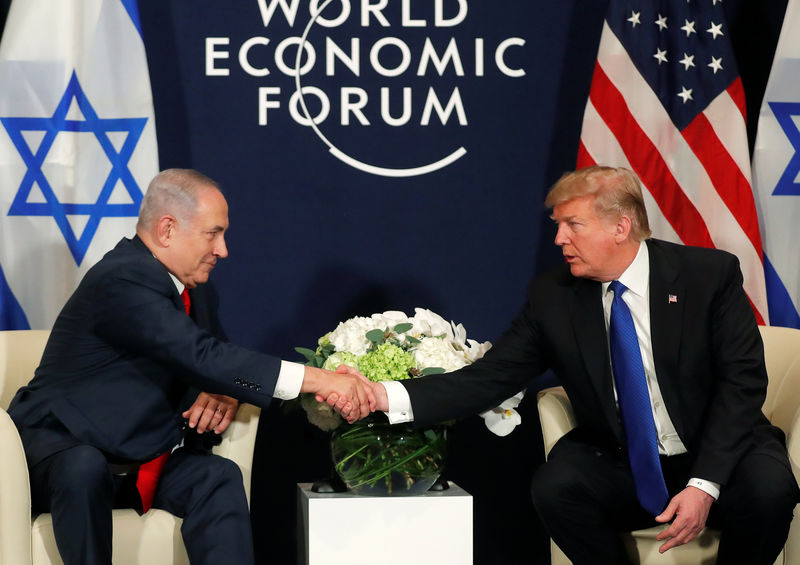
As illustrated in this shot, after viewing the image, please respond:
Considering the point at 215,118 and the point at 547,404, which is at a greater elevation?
the point at 215,118

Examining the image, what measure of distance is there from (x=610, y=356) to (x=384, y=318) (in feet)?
2.45

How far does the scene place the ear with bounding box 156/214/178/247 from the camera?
332 cm

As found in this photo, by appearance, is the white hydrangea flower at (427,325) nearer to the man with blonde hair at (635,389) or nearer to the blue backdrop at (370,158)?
the man with blonde hair at (635,389)

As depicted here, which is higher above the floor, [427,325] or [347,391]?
[427,325]

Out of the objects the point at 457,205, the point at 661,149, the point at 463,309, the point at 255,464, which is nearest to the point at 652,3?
the point at 661,149

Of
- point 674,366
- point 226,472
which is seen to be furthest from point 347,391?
point 674,366

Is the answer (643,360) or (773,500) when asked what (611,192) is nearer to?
(643,360)

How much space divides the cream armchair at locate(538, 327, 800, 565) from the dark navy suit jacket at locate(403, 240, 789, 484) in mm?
66

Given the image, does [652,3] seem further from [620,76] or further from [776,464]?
[776,464]

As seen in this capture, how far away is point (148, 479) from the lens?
10.7 ft

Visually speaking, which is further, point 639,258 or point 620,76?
point 620,76

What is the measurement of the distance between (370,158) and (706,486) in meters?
2.10

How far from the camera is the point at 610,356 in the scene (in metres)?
3.42

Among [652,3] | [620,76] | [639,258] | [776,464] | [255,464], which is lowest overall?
[255,464]
